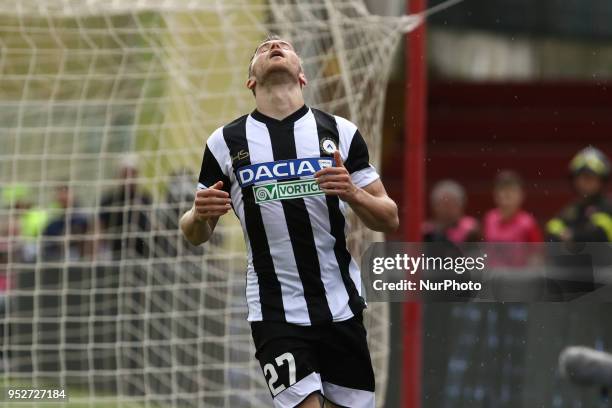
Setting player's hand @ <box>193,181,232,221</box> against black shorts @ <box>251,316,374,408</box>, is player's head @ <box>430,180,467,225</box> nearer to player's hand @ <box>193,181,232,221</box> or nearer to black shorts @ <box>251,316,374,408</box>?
black shorts @ <box>251,316,374,408</box>

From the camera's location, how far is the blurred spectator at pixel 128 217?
339 inches

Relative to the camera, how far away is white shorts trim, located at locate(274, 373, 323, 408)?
503 centimetres

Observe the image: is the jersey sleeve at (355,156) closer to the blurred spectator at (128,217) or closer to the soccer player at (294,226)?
the soccer player at (294,226)

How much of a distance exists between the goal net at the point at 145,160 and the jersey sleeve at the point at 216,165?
2727mm

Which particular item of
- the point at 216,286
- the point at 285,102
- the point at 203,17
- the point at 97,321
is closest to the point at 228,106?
the point at 203,17

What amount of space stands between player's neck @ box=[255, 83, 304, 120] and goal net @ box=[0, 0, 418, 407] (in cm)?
268

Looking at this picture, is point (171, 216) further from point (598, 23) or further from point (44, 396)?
point (598, 23)

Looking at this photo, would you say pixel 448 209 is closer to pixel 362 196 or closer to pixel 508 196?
pixel 508 196

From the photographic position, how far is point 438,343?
8.05 meters

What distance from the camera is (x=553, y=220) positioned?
29.0ft

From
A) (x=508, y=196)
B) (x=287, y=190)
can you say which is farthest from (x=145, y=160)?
(x=287, y=190)

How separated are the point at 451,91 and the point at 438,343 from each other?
15315 millimetres

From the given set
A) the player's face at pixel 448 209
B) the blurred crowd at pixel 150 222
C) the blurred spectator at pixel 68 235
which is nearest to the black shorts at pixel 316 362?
the blurred crowd at pixel 150 222

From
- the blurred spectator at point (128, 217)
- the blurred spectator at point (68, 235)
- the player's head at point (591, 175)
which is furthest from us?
the blurred spectator at point (68, 235)
